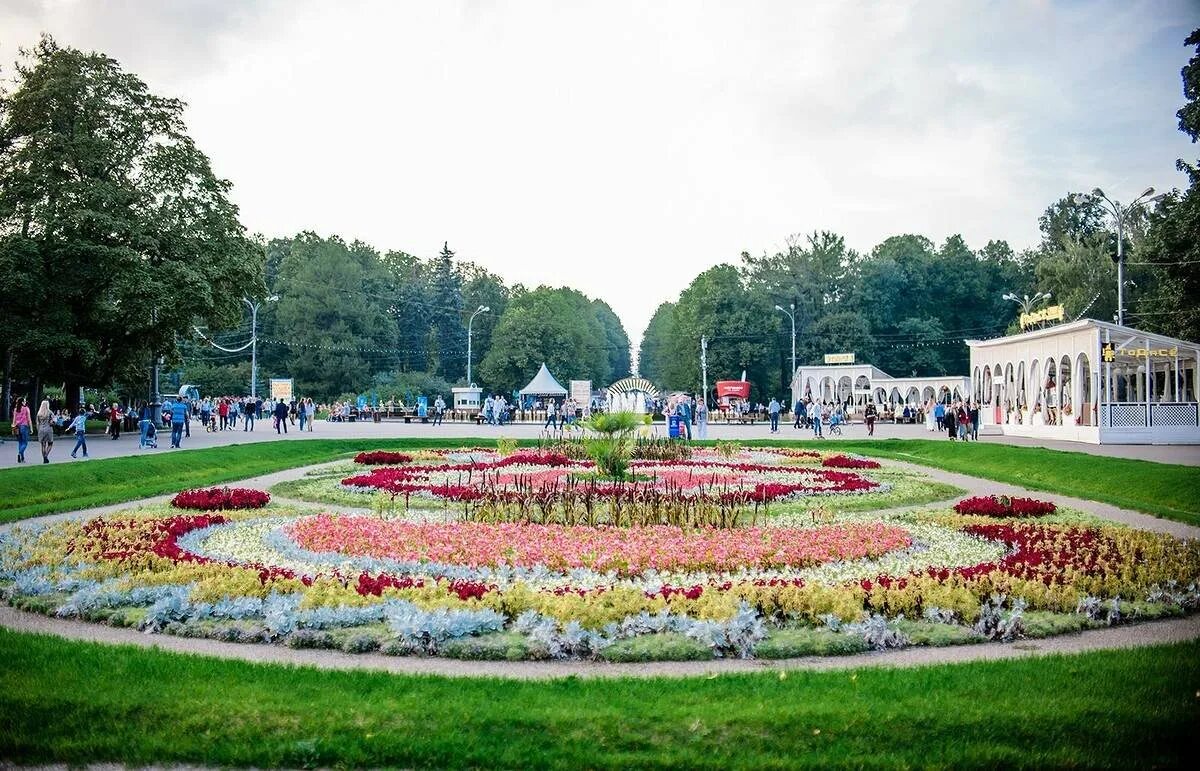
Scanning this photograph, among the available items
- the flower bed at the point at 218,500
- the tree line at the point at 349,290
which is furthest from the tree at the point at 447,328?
the flower bed at the point at 218,500

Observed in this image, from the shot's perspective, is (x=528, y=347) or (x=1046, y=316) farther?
(x=528, y=347)

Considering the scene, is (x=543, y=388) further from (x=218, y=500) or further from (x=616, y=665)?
(x=616, y=665)

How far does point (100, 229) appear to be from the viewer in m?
36.6

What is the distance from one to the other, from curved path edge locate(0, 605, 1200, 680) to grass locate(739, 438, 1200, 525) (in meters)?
7.71

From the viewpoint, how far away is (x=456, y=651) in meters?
7.42

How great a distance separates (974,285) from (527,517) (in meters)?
94.8

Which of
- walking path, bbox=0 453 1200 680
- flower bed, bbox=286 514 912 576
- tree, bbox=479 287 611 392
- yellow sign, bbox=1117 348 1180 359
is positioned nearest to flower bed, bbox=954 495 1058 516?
flower bed, bbox=286 514 912 576

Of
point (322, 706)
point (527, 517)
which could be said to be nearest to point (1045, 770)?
point (322, 706)

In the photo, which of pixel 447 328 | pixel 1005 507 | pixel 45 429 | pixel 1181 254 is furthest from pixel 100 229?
pixel 447 328

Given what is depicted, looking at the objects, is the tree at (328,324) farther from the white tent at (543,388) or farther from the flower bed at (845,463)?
the flower bed at (845,463)

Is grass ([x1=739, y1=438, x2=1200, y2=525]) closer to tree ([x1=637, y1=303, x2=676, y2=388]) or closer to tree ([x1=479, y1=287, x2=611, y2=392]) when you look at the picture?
tree ([x1=479, y1=287, x2=611, y2=392])

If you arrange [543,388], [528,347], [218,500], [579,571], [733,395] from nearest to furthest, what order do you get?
[579,571], [218,500], [543,388], [733,395], [528,347]

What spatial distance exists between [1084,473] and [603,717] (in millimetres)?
18769

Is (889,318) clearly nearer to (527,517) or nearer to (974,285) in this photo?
(974,285)
